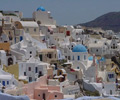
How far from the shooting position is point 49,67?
1001 inches

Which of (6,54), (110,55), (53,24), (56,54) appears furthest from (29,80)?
(53,24)

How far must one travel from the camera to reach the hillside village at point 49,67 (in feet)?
70.8

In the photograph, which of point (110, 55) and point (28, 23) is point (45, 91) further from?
point (110, 55)

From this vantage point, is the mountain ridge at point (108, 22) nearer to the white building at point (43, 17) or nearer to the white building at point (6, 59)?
the white building at point (43, 17)

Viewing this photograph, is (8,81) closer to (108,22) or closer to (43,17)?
(43,17)

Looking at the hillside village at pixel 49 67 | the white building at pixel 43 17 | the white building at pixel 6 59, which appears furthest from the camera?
the white building at pixel 43 17

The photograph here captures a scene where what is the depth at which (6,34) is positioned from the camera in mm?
29406

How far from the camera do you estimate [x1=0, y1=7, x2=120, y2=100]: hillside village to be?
21.6 meters

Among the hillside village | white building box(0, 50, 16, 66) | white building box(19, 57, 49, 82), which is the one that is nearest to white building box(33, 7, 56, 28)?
the hillside village

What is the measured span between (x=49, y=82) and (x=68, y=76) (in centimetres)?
→ 307

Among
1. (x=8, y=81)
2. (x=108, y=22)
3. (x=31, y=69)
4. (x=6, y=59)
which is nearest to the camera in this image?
(x=8, y=81)

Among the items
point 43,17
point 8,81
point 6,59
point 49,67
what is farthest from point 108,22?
point 8,81

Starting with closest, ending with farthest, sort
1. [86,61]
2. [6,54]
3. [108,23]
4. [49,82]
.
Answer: [49,82], [6,54], [86,61], [108,23]

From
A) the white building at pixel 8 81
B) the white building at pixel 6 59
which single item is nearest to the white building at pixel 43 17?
the white building at pixel 6 59
